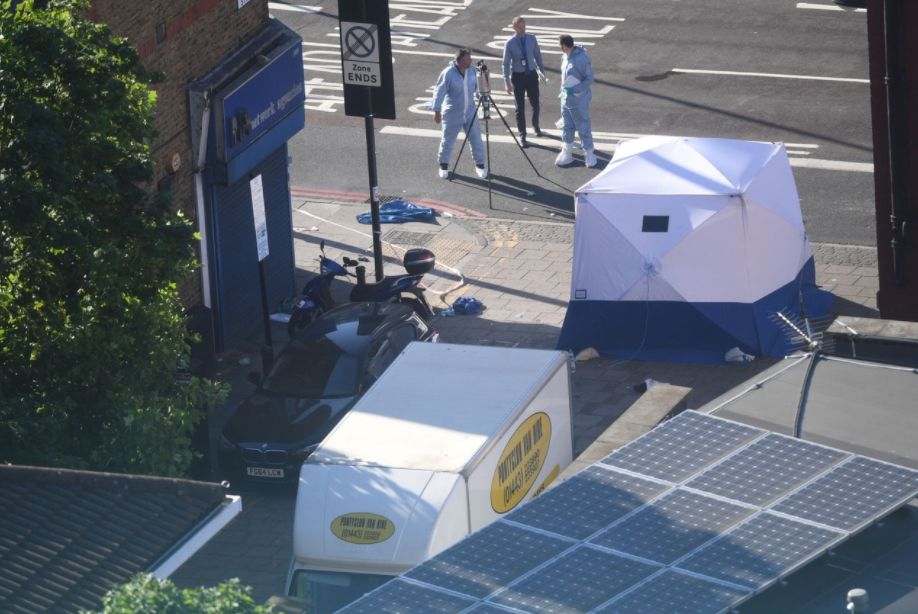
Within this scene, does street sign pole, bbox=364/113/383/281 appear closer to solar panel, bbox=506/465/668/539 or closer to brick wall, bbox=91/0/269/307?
brick wall, bbox=91/0/269/307

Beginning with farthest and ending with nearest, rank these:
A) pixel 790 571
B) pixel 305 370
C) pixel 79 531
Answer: pixel 305 370 < pixel 79 531 < pixel 790 571

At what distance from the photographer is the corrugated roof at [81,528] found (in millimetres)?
9250

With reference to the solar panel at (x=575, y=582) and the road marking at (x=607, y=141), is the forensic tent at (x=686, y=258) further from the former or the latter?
the solar panel at (x=575, y=582)

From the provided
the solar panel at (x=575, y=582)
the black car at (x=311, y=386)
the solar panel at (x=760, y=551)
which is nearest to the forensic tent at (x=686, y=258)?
the black car at (x=311, y=386)

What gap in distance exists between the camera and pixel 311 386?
54.1ft

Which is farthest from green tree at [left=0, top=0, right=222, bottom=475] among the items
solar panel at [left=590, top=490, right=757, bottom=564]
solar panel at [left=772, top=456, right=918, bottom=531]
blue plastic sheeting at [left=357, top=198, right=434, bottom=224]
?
blue plastic sheeting at [left=357, top=198, right=434, bottom=224]

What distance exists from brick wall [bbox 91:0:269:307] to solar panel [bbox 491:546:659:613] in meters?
10.5

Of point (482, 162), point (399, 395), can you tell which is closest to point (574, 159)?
point (482, 162)

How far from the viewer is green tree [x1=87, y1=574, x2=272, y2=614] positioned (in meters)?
6.64

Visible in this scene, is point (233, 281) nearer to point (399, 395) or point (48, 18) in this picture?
point (399, 395)

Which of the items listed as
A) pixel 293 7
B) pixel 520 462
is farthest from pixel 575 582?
pixel 293 7

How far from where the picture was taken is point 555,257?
21.9 meters

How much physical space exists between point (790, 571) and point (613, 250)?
1059 cm

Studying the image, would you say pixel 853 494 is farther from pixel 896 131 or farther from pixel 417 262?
pixel 417 262
